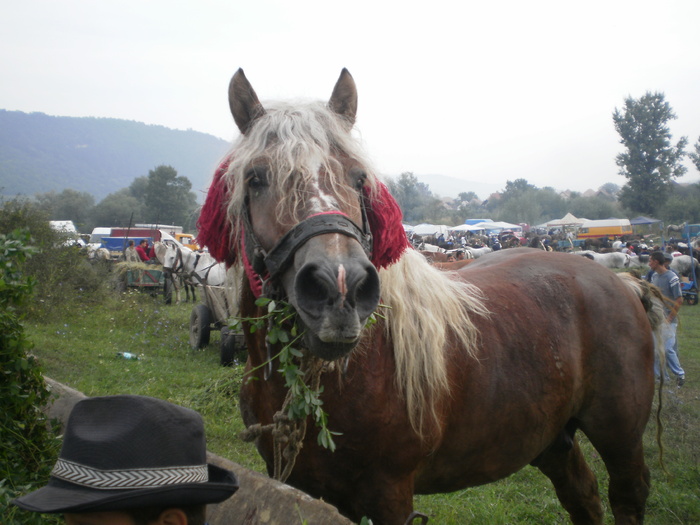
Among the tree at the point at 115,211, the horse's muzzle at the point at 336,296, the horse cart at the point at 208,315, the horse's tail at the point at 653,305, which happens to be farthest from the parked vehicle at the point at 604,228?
the tree at the point at 115,211

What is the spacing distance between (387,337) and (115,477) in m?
1.28

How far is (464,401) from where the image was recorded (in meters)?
2.40

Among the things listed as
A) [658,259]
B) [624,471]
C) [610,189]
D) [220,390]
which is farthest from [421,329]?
[610,189]

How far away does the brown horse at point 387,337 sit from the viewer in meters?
1.75

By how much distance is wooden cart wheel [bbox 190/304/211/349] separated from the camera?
930cm

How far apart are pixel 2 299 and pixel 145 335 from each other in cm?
835

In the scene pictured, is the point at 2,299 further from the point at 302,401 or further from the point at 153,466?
the point at 153,466

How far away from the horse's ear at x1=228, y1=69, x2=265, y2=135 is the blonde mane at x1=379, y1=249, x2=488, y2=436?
87 cm

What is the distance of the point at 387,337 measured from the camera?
2.23m

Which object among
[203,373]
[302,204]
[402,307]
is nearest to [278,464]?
[402,307]

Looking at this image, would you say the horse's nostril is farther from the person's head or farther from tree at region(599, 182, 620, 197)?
tree at region(599, 182, 620, 197)

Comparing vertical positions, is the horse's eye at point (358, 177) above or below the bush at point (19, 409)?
above

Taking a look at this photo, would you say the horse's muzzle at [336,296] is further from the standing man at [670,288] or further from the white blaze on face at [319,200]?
the standing man at [670,288]

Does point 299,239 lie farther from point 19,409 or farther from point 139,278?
point 139,278
